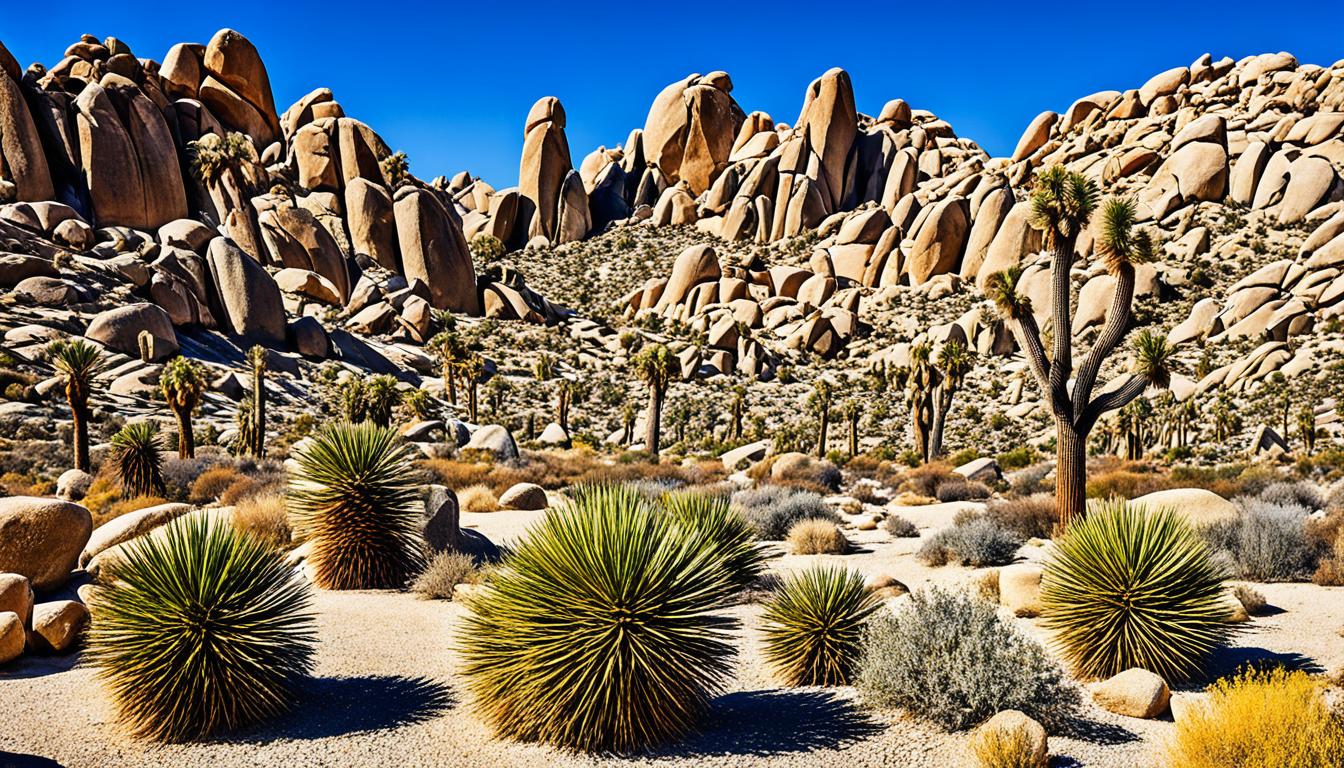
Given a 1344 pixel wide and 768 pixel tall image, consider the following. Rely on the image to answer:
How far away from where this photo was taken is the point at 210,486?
62.1ft

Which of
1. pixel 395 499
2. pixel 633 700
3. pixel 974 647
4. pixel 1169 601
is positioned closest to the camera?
pixel 633 700

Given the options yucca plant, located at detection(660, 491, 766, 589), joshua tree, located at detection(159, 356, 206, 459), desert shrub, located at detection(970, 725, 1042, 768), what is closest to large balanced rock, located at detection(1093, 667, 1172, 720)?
desert shrub, located at detection(970, 725, 1042, 768)

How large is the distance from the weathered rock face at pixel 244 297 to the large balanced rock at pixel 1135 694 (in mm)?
48944

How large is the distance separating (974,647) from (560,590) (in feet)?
11.8

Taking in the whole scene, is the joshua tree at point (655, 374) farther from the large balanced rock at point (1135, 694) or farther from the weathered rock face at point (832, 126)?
the weathered rock face at point (832, 126)

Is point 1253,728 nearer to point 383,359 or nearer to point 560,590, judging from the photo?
point 560,590

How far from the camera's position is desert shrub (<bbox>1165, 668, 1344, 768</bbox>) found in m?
5.03

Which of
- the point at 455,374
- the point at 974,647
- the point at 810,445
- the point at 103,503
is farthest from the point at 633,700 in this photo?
the point at 455,374

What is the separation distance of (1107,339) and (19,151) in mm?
60200

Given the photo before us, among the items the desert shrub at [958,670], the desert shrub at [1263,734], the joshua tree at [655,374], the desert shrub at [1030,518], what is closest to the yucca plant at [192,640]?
the desert shrub at [958,670]

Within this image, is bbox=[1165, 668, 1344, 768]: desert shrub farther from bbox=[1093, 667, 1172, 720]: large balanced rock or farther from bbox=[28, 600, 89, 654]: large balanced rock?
bbox=[28, 600, 89, 654]: large balanced rock

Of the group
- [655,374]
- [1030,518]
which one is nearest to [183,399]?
[655,374]

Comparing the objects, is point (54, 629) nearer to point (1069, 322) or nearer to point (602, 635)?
point (602, 635)

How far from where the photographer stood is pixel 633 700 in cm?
618
